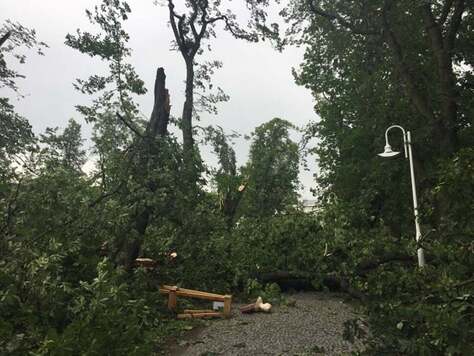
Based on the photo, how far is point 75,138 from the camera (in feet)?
124

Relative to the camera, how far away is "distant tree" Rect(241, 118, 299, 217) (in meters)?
27.3

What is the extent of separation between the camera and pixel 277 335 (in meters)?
6.18

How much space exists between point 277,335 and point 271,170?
22656mm

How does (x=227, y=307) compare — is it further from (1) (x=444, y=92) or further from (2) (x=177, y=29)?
(2) (x=177, y=29)

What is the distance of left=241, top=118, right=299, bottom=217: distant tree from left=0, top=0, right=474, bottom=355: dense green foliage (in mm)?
7483

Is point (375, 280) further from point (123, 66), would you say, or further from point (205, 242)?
point (123, 66)

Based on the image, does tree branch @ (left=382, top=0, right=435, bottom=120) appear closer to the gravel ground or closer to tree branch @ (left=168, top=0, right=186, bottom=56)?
the gravel ground

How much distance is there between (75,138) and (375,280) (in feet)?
122

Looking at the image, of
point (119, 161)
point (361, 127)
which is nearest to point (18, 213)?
point (119, 161)

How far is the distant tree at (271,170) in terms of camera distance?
89.7ft

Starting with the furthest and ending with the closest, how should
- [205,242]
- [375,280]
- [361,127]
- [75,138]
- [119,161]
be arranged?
[75,138], [361,127], [205,242], [119,161], [375,280]

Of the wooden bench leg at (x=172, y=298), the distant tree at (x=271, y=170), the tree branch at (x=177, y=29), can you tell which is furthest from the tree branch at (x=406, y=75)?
the distant tree at (x=271, y=170)

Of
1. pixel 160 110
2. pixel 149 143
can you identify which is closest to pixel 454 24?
pixel 160 110

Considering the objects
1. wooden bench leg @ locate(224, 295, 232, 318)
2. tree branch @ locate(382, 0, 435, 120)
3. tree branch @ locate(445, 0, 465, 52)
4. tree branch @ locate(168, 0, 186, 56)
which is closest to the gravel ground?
wooden bench leg @ locate(224, 295, 232, 318)
